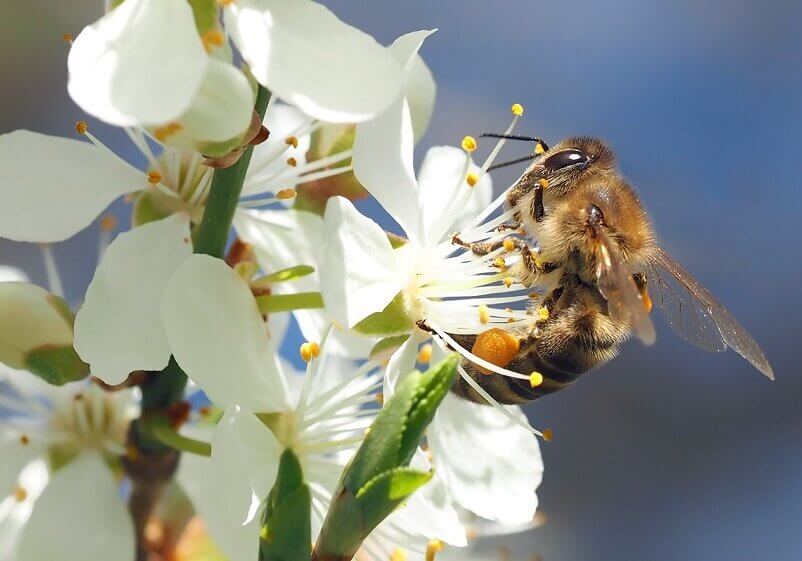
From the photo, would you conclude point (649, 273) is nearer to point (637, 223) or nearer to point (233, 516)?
point (637, 223)

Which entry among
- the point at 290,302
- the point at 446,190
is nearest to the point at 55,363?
the point at 290,302

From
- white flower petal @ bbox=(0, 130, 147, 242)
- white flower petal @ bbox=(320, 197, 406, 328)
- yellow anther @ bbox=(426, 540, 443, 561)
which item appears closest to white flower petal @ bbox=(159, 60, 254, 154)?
white flower petal @ bbox=(320, 197, 406, 328)

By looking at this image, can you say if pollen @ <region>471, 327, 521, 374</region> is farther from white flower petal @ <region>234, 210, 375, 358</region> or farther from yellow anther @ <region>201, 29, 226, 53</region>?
yellow anther @ <region>201, 29, 226, 53</region>

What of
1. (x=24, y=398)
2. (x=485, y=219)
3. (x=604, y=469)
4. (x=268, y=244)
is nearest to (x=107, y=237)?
(x=24, y=398)

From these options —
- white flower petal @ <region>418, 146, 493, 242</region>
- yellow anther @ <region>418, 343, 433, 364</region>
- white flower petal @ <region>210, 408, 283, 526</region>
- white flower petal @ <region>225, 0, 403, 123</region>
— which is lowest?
white flower petal @ <region>210, 408, 283, 526</region>

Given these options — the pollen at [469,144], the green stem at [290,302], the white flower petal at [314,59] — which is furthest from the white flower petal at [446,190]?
the white flower petal at [314,59]

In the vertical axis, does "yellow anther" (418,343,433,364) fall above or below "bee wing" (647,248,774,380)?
below
